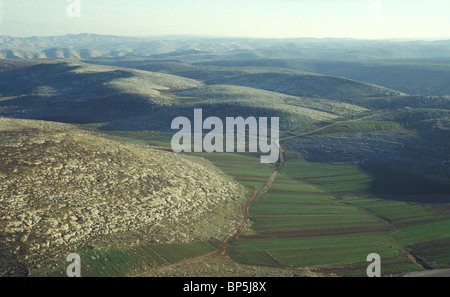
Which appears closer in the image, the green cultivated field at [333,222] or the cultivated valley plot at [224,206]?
the cultivated valley plot at [224,206]

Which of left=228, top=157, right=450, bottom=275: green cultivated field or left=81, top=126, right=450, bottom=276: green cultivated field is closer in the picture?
left=81, top=126, right=450, bottom=276: green cultivated field

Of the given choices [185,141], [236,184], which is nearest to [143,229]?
[236,184]

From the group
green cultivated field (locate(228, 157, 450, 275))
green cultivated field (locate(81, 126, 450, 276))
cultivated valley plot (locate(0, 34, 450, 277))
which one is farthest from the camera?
green cultivated field (locate(228, 157, 450, 275))

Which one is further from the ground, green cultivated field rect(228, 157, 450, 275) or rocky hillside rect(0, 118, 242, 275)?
rocky hillside rect(0, 118, 242, 275)

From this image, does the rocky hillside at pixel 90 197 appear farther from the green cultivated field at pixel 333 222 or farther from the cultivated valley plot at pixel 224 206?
the green cultivated field at pixel 333 222

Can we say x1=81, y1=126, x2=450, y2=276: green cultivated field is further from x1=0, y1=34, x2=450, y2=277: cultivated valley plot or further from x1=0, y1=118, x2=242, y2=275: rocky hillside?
x1=0, y1=118, x2=242, y2=275: rocky hillside

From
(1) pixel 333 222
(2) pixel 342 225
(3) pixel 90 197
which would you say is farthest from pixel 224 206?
(3) pixel 90 197

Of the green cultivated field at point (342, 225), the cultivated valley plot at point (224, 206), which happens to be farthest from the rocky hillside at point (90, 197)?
the green cultivated field at point (342, 225)

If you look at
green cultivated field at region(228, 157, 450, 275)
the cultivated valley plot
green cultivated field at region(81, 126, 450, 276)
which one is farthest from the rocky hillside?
green cultivated field at region(228, 157, 450, 275)
